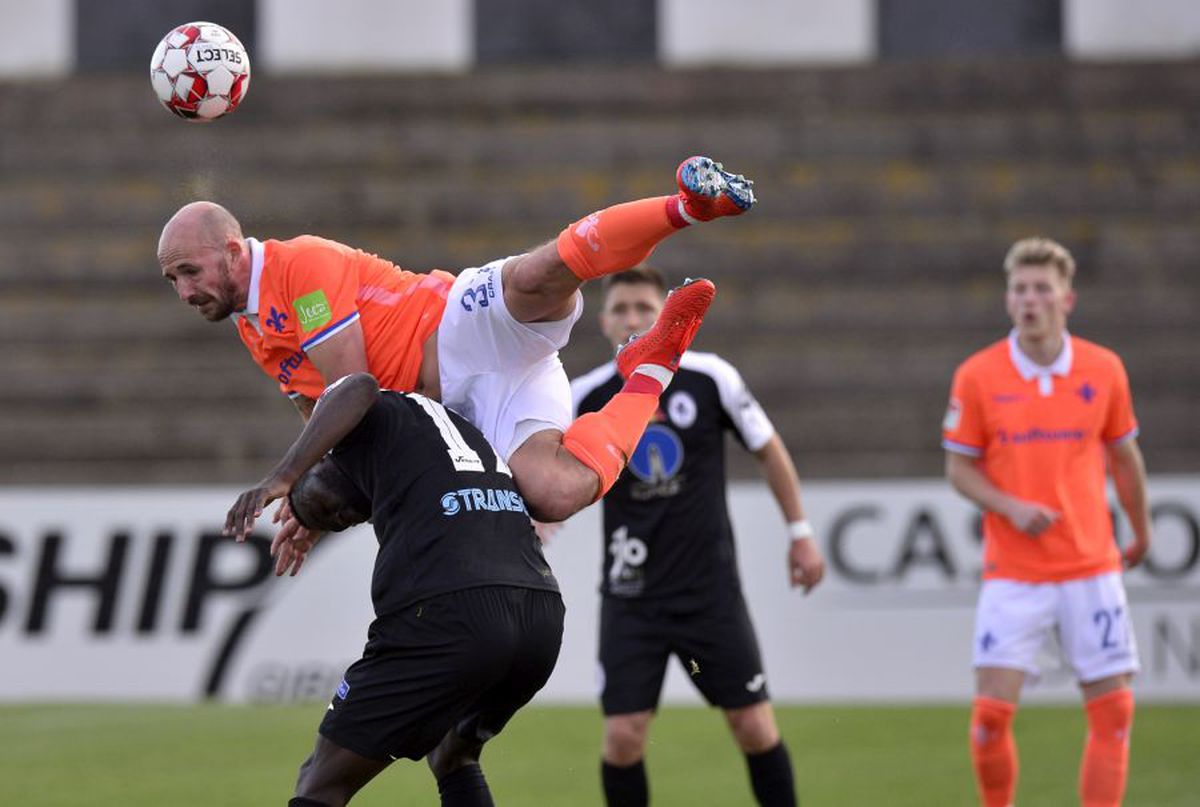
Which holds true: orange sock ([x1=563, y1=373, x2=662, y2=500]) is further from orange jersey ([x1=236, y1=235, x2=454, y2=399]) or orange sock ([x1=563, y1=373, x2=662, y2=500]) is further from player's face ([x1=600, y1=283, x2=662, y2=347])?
player's face ([x1=600, y1=283, x2=662, y2=347])

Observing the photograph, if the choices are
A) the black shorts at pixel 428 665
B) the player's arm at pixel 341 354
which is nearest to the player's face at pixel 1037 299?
the player's arm at pixel 341 354

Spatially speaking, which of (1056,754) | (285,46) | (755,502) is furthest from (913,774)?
(285,46)

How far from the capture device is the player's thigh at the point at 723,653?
678 cm

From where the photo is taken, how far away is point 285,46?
16.0m

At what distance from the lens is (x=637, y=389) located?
582 cm

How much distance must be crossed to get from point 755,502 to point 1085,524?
4.16 meters

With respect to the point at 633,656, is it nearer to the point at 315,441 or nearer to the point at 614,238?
the point at 614,238

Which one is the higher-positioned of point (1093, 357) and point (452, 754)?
point (1093, 357)

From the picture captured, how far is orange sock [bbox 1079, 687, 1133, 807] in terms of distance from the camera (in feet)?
21.9

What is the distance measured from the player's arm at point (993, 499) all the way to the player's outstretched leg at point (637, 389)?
169cm

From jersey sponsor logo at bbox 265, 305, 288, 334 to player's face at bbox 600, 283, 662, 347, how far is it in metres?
1.61

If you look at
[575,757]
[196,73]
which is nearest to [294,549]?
[196,73]

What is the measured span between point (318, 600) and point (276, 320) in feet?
18.9

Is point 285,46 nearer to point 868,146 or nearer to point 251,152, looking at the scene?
point 251,152
